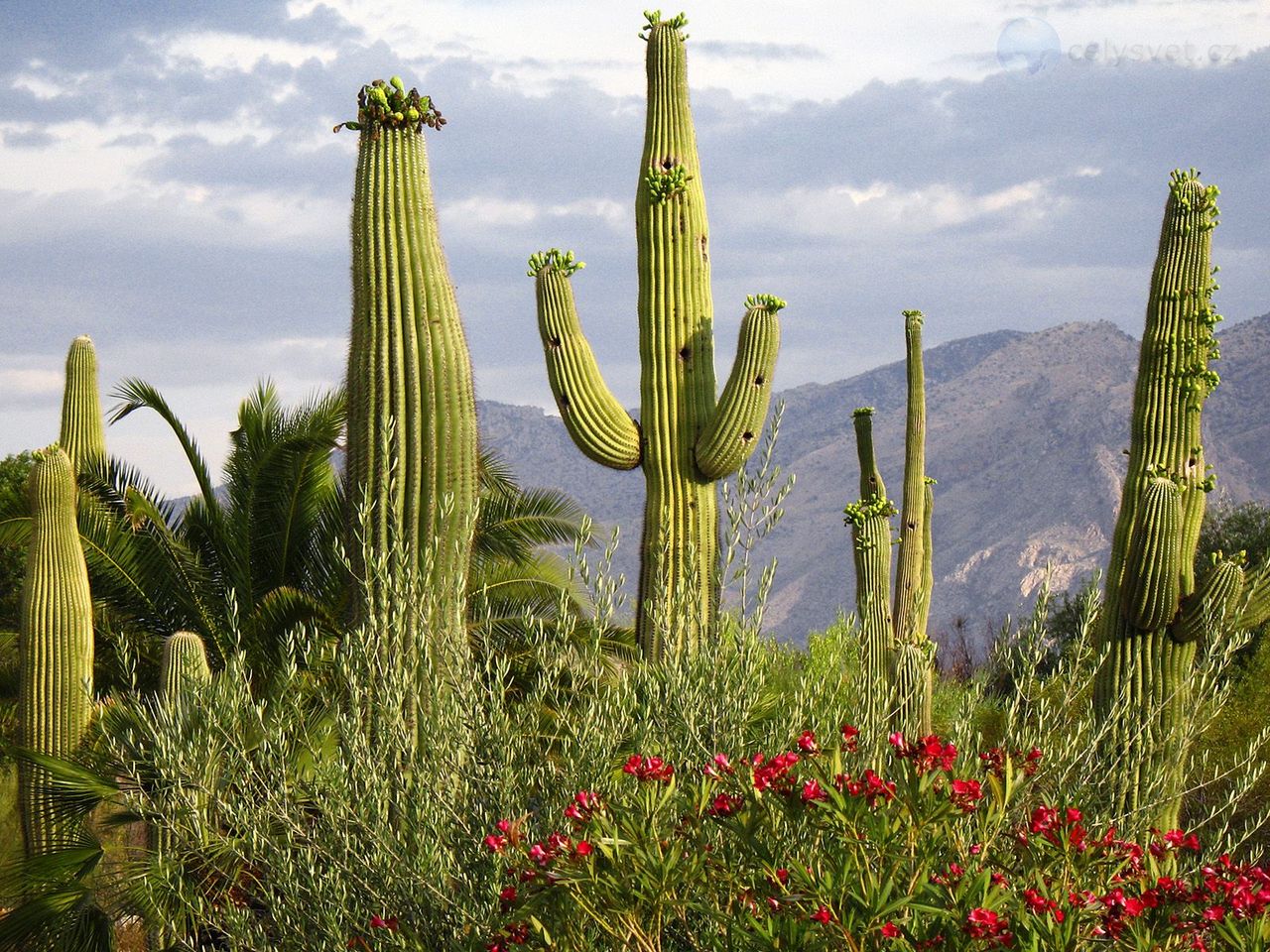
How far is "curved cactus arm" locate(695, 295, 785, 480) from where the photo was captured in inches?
378

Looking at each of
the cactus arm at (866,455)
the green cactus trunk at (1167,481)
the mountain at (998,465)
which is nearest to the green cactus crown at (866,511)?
the cactus arm at (866,455)

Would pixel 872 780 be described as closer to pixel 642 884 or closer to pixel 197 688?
pixel 642 884

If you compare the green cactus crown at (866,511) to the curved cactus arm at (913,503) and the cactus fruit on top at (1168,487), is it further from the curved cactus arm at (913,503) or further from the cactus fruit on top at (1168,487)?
the cactus fruit on top at (1168,487)

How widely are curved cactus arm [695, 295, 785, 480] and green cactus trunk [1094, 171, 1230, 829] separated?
112 inches

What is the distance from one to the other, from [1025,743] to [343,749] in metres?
2.78

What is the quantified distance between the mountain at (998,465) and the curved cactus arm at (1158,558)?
250ft

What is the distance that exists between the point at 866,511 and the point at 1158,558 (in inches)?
160

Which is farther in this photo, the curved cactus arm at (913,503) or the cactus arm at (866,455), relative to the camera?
the curved cactus arm at (913,503)

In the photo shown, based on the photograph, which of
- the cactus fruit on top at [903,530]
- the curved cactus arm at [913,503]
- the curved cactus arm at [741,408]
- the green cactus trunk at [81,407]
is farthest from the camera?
the curved cactus arm at [913,503]

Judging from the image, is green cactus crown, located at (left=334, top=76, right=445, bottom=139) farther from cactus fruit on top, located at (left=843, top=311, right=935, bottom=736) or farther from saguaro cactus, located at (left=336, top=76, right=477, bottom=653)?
cactus fruit on top, located at (left=843, top=311, right=935, bottom=736)

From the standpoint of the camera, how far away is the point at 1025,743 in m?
5.46

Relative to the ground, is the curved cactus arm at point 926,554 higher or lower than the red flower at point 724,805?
lower

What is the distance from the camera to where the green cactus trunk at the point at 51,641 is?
11.2m

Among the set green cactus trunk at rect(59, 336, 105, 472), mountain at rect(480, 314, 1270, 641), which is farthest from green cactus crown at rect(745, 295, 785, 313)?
mountain at rect(480, 314, 1270, 641)
